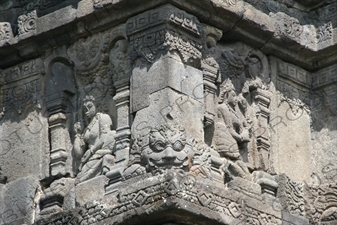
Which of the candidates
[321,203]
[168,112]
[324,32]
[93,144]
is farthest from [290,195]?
[93,144]

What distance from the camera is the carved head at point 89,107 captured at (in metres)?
20.5

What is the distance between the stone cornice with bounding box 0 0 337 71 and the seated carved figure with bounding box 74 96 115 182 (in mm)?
832

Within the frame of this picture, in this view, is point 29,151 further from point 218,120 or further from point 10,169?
point 218,120

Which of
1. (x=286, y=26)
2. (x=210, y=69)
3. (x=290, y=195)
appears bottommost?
(x=290, y=195)

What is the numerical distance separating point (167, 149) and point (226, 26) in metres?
1.87

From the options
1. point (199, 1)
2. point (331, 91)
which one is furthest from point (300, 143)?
point (199, 1)

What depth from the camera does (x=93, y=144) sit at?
20406 mm

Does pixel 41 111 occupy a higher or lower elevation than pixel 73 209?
higher

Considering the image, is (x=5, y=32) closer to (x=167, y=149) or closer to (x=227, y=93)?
(x=227, y=93)

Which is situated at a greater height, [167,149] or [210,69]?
[210,69]

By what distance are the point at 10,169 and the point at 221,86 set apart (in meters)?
2.42

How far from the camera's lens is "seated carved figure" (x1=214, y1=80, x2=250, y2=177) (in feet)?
66.6

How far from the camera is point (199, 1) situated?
2022 centimetres

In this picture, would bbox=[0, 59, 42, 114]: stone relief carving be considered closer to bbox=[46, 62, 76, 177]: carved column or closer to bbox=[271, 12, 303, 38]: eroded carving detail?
bbox=[46, 62, 76, 177]: carved column
